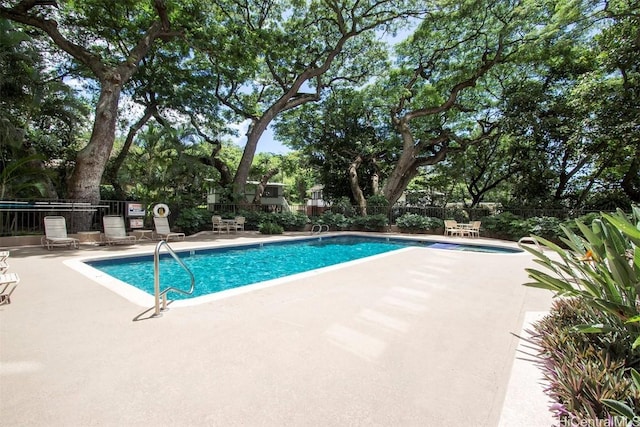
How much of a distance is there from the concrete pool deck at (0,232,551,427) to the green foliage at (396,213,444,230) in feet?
34.1

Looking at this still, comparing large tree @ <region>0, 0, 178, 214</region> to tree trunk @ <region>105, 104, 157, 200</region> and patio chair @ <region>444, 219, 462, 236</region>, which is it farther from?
patio chair @ <region>444, 219, 462, 236</region>

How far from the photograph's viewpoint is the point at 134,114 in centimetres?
1598

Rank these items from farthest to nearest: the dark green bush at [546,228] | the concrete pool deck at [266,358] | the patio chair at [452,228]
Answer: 1. the patio chair at [452,228]
2. the dark green bush at [546,228]
3. the concrete pool deck at [266,358]

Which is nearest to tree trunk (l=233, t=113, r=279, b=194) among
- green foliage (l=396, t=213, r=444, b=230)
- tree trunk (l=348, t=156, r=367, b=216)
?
tree trunk (l=348, t=156, r=367, b=216)

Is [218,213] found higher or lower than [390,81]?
lower

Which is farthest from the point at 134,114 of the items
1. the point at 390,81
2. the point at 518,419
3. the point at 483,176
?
the point at 483,176

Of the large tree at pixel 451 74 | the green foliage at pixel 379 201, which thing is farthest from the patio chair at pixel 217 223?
the large tree at pixel 451 74

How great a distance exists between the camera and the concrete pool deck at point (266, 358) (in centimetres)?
176

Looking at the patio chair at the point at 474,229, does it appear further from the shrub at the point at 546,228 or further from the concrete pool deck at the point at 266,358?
the concrete pool deck at the point at 266,358

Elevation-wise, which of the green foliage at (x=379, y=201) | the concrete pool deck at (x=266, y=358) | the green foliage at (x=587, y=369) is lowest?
the concrete pool deck at (x=266, y=358)

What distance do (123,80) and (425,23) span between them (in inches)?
574

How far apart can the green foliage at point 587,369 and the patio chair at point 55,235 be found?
1017cm

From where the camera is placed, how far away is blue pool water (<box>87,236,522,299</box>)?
603cm

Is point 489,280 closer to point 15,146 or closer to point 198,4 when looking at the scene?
point 15,146
